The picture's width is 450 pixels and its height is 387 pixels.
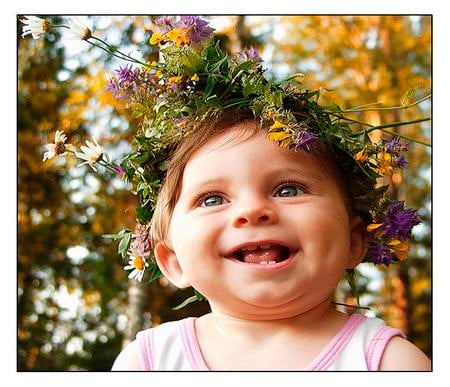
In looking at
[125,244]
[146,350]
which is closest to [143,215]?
[125,244]

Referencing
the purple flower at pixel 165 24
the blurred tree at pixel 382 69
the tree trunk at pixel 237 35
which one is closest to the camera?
the purple flower at pixel 165 24

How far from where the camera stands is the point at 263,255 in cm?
158

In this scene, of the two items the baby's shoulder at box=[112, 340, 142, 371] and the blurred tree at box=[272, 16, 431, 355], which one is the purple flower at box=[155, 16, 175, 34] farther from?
the blurred tree at box=[272, 16, 431, 355]

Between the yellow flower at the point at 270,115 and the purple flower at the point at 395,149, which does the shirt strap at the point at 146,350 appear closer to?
the yellow flower at the point at 270,115

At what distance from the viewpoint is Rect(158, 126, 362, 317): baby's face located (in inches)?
61.5

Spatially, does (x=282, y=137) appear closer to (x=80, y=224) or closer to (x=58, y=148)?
(x=58, y=148)

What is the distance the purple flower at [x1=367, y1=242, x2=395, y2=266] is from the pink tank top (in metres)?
0.15

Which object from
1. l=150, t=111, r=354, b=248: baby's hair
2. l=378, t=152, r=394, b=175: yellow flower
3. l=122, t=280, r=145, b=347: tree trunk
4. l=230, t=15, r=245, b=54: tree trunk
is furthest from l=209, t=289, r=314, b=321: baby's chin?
l=230, t=15, r=245, b=54: tree trunk

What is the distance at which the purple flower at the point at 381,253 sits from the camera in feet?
5.77

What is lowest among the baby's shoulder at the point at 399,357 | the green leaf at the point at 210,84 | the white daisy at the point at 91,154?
the baby's shoulder at the point at 399,357

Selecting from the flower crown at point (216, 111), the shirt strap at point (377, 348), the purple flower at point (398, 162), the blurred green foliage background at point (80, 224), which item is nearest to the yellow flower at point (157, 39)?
the flower crown at point (216, 111)
